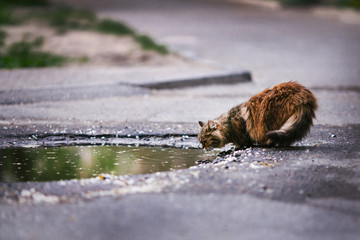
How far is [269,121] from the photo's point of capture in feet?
18.1

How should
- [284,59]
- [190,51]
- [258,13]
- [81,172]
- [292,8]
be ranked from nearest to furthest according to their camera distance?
[81,172] → [284,59] → [190,51] → [258,13] → [292,8]

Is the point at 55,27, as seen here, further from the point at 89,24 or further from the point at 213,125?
the point at 213,125

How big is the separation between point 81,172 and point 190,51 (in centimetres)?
857

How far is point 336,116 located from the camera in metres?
7.32

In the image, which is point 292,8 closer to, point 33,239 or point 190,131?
point 190,131

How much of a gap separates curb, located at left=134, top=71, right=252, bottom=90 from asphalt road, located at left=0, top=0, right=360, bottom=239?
0.67 feet

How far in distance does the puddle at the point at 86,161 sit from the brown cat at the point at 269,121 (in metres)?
0.29

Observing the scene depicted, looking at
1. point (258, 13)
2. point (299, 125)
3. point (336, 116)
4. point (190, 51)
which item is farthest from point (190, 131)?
point (258, 13)

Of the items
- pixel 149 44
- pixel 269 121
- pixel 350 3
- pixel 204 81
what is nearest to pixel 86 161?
pixel 269 121

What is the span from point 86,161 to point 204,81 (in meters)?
4.74

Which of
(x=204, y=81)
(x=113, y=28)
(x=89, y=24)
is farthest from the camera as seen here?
(x=89, y=24)

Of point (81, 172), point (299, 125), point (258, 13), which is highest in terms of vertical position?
point (258, 13)

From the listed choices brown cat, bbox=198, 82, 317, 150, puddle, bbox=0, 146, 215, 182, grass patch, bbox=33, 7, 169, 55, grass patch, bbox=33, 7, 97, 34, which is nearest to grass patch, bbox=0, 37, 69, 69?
grass patch, bbox=33, 7, 169, 55

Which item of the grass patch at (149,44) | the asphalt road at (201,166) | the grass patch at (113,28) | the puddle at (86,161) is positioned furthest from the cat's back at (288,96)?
the grass patch at (113,28)
